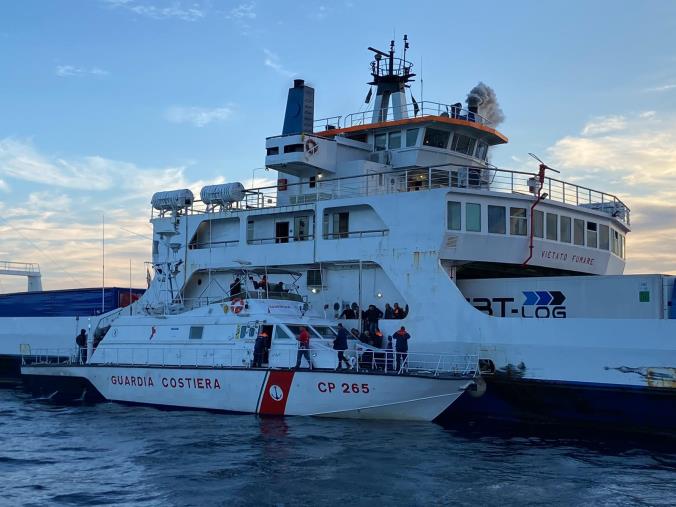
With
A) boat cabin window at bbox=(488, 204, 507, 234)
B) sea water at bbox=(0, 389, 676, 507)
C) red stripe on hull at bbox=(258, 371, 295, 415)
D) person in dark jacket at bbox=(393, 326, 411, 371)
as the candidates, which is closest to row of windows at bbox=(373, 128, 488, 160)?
boat cabin window at bbox=(488, 204, 507, 234)

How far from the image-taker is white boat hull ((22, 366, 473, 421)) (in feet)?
52.2

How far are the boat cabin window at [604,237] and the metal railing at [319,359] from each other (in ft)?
19.8

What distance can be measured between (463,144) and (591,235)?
16.1 ft

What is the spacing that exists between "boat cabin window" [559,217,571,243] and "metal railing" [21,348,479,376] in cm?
462

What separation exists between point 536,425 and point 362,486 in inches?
239

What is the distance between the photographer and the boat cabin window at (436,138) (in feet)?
71.7

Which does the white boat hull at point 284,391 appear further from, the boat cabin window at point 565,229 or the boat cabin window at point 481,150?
the boat cabin window at point 481,150

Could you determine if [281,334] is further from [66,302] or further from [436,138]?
[66,302]

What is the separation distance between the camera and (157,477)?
12.0m

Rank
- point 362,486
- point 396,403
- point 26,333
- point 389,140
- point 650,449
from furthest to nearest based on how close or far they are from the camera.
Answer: point 26,333, point 389,140, point 396,403, point 650,449, point 362,486

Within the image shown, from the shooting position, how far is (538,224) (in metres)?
18.5

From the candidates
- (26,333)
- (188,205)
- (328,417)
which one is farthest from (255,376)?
(26,333)

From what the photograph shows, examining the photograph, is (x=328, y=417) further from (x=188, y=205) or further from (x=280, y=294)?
(x=188, y=205)

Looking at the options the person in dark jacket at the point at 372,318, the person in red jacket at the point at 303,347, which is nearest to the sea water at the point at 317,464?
the person in red jacket at the point at 303,347
